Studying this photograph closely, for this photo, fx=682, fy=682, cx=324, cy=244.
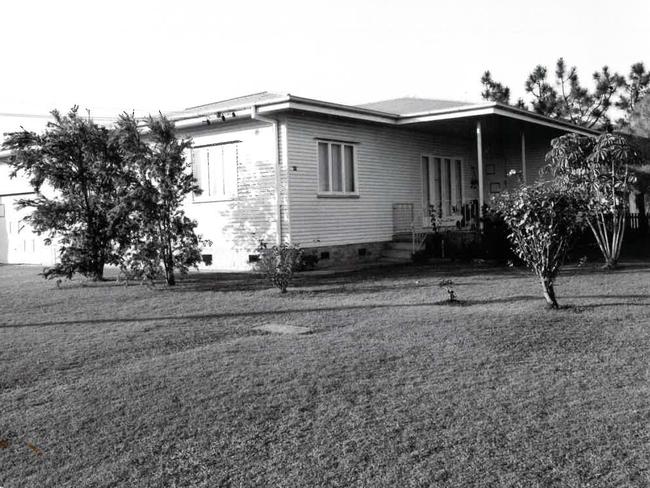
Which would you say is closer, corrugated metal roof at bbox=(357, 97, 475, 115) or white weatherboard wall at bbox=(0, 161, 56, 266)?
corrugated metal roof at bbox=(357, 97, 475, 115)

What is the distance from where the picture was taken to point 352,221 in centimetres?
1645

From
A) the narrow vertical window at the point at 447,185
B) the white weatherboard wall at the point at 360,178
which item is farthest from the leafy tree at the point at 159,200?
the narrow vertical window at the point at 447,185

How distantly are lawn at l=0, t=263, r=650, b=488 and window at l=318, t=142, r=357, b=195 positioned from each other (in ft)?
21.3

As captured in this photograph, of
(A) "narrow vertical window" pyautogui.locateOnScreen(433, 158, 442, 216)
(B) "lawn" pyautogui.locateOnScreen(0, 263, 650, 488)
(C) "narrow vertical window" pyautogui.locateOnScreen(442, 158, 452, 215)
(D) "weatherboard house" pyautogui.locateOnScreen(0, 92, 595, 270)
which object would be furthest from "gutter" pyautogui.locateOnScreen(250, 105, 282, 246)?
(C) "narrow vertical window" pyautogui.locateOnScreen(442, 158, 452, 215)

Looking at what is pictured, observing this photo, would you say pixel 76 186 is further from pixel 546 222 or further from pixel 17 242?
pixel 17 242

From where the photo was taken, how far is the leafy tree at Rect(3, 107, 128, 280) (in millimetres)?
12961

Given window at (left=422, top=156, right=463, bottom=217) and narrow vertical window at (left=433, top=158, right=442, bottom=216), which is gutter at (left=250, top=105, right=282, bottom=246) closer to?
window at (left=422, top=156, right=463, bottom=217)

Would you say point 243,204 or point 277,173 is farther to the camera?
point 243,204

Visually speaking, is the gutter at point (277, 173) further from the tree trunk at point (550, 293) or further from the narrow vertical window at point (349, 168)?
the tree trunk at point (550, 293)

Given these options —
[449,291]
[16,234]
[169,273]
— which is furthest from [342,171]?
[16,234]

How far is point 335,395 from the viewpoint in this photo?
17.1ft

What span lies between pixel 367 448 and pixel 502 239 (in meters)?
11.4

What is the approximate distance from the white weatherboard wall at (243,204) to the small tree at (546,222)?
7198 mm

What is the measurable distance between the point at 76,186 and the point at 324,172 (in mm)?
5467
